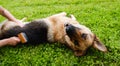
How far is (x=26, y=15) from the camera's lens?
7734 millimetres

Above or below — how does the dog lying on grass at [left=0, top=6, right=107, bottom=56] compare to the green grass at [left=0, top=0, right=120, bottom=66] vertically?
above

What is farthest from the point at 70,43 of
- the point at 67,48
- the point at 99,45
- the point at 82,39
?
the point at 99,45

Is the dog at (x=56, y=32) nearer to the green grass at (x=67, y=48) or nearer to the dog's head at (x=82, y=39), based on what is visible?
the dog's head at (x=82, y=39)

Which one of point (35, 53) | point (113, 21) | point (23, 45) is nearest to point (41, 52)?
point (35, 53)

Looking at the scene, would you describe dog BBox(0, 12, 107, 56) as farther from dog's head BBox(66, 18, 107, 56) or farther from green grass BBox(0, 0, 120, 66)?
green grass BBox(0, 0, 120, 66)

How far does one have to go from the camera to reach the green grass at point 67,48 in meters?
5.26

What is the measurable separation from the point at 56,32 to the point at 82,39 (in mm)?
652

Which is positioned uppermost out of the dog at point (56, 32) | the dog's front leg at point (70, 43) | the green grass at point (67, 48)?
the dog at point (56, 32)

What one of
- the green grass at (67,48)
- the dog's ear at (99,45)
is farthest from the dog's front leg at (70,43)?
the dog's ear at (99,45)

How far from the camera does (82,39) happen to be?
17.5ft

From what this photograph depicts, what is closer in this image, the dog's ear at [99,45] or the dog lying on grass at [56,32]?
the dog's ear at [99,45]

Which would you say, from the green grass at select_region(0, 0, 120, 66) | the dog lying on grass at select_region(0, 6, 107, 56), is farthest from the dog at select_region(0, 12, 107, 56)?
the green grass at select_region(0, 0, 120, 66)

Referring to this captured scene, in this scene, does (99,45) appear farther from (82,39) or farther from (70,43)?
(70,43)

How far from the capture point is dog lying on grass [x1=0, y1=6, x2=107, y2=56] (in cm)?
538
